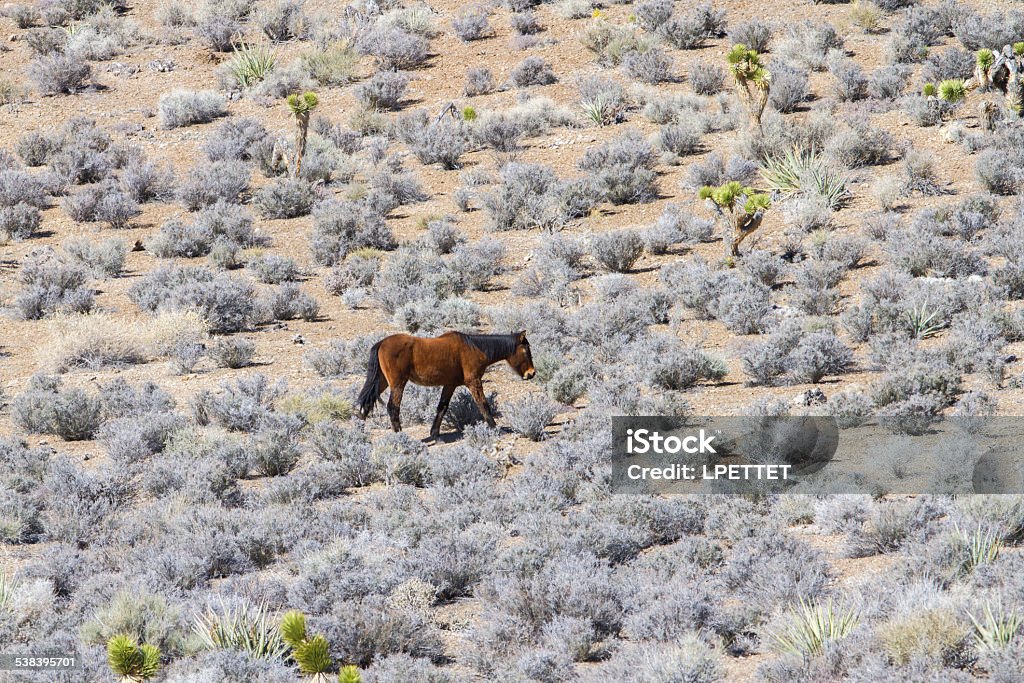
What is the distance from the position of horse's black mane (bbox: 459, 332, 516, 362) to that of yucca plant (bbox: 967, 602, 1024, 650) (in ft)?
22.2

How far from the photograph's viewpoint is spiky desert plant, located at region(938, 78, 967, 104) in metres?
24.4

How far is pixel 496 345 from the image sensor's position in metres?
13.7

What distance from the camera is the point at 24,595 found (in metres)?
9.48

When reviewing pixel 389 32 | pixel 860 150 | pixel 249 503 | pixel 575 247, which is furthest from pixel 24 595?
pixel 389 32

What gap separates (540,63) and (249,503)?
20.7 meters

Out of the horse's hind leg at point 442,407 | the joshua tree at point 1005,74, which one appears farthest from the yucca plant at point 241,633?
the joshua tree at point 1005,74

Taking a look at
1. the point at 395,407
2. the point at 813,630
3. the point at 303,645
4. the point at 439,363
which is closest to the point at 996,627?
the point at 813,630

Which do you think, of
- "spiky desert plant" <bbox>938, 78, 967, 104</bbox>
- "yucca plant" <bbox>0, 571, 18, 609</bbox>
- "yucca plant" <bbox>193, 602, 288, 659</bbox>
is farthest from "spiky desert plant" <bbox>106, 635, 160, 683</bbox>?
"spiky desert plant" <bbox>938, 78, 967, 104</bbox>

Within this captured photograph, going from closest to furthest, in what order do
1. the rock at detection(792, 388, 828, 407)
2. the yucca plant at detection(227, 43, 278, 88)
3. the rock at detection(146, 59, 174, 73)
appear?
the rock at detection(792, 388, 828, 407)
the yucca plant at detection(227, 43, 278, 88)
the rock at detection(146, 59, 174, 73)

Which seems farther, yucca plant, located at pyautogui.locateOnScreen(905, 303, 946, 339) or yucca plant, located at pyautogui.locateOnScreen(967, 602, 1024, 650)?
yucca plant, located at pyautogui.locateOnScreen(905, 303, 946, 339)

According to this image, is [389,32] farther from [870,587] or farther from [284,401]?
[870,587]

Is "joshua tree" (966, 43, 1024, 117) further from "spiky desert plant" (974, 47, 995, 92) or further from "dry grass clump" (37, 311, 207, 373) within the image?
"dry grass clump" (37, 311, 207, 373)

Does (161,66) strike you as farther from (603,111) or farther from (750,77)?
(750,77)

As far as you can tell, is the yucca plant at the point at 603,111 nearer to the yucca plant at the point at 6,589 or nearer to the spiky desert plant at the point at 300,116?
the spiky desert plant at the point at 300,116
